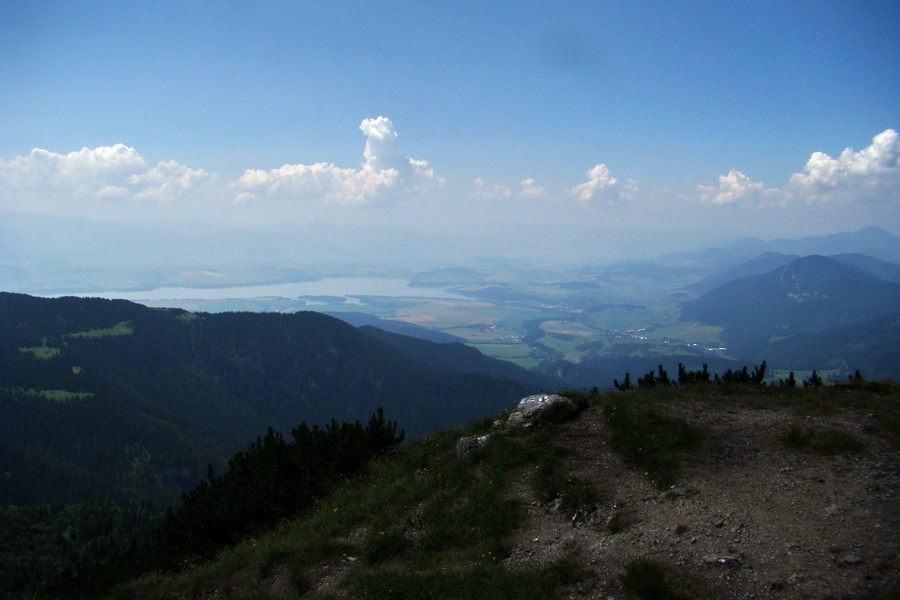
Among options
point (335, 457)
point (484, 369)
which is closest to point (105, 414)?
point (484, 369)

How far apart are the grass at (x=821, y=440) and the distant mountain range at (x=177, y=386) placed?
3883 inches

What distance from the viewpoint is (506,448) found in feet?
50.0

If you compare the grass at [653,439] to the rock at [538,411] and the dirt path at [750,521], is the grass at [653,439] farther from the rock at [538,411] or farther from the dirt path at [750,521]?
the rock at [538,411]

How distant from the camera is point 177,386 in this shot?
503 feet

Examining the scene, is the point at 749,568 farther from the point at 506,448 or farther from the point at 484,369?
the point at 484,369

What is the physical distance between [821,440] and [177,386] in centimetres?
17040

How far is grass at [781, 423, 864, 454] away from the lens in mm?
12000

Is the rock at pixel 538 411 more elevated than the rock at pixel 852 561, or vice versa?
the rock at pixel 538 411

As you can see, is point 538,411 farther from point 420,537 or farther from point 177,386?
point 177,386

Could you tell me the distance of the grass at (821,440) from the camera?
12000 millimetres

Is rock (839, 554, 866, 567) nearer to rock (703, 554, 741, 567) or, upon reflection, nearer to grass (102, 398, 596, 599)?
rock (703, 554, 741, 567)

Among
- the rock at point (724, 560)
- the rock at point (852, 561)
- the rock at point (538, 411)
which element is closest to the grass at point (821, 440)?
the rock at point (852, 561)

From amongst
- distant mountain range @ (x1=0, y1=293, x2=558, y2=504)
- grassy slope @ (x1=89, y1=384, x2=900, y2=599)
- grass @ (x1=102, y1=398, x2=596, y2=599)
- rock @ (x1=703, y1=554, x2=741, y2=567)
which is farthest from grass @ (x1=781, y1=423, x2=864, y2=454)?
distant mountain range @ (x1=0, y1=293, x2=558, y2=504)

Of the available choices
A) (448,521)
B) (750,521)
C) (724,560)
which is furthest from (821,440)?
(448,521)
